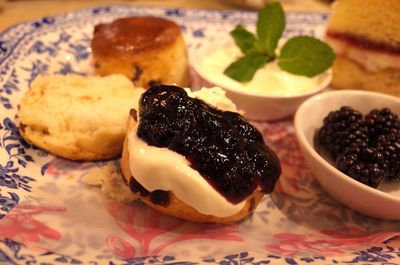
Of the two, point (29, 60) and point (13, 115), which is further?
point (29, 60)

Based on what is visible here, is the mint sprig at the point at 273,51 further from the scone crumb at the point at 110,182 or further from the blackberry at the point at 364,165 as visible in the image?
the scone crumb at the point at 110,182

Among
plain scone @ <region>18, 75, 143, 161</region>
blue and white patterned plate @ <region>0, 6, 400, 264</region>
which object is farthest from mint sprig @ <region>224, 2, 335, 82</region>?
plain scone @ <region>18, 75, 143, 161</region>

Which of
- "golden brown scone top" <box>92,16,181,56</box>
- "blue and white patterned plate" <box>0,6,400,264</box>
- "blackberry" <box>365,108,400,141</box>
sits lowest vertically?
"blue and white patterned plate" <box>0,6,400,264</box>

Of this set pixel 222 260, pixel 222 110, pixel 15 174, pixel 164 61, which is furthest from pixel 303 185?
pixel 15 174

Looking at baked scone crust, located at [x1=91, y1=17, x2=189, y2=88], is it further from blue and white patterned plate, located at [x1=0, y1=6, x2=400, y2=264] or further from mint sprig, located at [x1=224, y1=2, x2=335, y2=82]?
blue and white patterned plate, located at [x1=0, y1=6, x2=400, y2=264]

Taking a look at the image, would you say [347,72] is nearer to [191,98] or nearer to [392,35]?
[392,35]

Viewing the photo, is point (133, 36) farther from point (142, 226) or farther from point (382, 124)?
point (382, 124)

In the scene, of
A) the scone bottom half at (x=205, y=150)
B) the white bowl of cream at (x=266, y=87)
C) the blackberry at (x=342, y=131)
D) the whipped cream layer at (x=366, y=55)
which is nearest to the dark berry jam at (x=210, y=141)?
the scone bottom half at (x=205, y=150)

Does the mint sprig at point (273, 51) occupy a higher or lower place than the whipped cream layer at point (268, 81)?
A: higher
